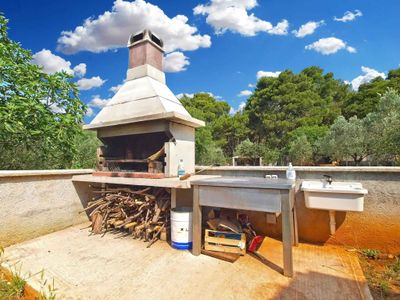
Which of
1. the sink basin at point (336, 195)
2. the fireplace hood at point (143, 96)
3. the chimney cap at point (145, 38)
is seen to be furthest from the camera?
the chimney cap at point (145, 38)

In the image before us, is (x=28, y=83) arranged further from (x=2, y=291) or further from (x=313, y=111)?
(x=313, y=111)

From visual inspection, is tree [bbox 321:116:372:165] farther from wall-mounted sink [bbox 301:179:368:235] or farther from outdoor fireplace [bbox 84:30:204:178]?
outdoor fireplace [bbox 84:30:204:178]

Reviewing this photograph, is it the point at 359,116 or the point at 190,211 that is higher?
the point at 359,116

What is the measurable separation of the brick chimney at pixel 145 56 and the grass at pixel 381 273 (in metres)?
4.95

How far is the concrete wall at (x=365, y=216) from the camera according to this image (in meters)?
2.70

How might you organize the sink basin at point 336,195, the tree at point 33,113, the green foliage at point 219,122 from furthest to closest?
1. the green foliage at point 219,122
2. the tree at point 33,113
3. the sink basin at point 336,195

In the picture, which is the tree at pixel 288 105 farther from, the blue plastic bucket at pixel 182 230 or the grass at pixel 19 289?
the grass at pixel 19 289

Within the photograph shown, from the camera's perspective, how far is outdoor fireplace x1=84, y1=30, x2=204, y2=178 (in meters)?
3.59

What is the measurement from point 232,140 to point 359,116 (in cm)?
1154

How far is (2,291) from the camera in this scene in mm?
1871

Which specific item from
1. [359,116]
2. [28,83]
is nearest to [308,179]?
[28,83]

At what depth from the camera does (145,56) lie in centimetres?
466

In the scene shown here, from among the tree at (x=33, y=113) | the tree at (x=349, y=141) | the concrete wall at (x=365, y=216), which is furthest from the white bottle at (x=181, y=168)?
the tree at (x=349, y=141)

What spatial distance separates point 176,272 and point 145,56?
14.3ft
